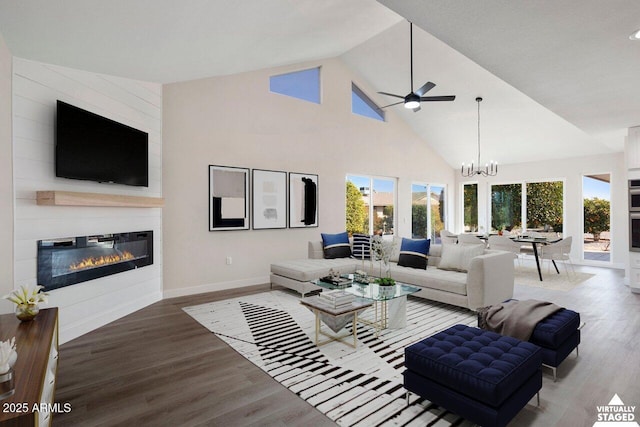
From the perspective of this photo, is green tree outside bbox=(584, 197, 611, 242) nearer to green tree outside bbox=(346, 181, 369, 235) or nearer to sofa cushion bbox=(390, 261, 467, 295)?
green tree outside bbox=(346, 181, 369, 235)

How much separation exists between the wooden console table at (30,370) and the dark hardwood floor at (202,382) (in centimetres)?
46

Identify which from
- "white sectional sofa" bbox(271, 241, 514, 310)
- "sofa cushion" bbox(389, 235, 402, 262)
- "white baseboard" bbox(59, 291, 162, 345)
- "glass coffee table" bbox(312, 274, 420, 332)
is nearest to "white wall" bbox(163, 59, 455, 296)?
"white baseboard" bbox(59, 291, 162, 345)

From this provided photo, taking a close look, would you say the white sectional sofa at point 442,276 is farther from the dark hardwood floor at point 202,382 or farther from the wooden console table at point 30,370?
the wooden console table at point 30,370

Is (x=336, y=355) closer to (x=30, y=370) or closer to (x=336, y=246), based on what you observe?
(x=30, y=370)

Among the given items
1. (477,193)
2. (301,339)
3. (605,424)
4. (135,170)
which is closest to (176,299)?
(135,170)

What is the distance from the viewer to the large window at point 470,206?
32.4ft

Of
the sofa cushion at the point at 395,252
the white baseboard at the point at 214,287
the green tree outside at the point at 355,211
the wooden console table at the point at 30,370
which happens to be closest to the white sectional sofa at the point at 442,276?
the sofa cushion at the point at 395,252

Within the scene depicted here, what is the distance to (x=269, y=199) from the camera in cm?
603

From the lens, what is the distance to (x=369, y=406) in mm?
2250

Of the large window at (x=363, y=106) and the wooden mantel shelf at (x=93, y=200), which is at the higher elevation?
the large window at (x=363, y=106)

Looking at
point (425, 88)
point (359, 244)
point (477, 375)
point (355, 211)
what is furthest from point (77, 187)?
point (355, 211)

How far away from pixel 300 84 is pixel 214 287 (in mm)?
4123

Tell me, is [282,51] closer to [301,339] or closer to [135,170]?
[135,170]

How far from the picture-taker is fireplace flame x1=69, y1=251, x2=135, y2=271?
3.54m
